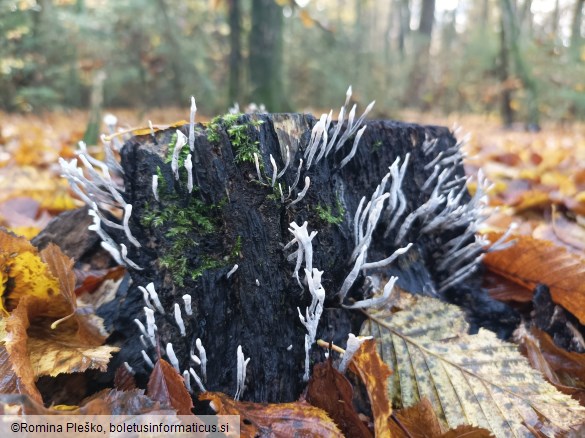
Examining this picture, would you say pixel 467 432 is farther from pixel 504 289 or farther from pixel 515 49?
pixel 515 49

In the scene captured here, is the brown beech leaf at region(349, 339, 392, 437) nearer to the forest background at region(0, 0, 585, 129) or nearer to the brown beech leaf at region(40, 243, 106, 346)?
the brown beech leaf at region(40, 243, 106, 346)

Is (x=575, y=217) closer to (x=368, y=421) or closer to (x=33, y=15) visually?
(x=368, y=421)

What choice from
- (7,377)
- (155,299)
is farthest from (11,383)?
(155,299)

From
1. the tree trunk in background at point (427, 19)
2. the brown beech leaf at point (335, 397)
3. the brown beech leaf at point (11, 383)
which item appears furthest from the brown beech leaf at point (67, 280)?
the tree trunk in background at point (427, 19)

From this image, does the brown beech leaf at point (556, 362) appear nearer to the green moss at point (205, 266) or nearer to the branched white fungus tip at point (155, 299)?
the green moss at point (205, 266)

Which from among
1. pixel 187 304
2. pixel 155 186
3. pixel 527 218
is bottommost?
pixel 527 218

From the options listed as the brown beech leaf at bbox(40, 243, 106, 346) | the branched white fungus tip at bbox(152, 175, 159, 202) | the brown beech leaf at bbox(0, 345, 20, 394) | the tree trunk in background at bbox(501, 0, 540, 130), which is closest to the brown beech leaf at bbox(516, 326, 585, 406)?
the branched white fungus tip at bbox(152, 175, 159, 202)
